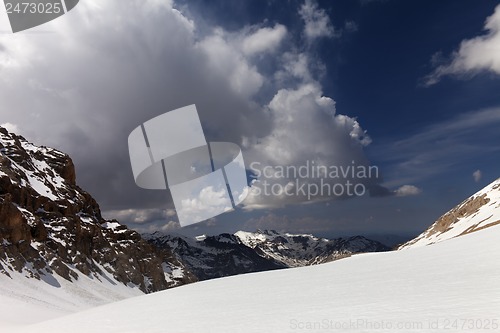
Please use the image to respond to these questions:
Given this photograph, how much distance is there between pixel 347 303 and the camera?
382 inches

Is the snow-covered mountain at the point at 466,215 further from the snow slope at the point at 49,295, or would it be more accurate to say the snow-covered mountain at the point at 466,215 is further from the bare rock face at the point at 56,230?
the snow slope at the point at 49,295

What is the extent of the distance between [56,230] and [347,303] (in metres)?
128

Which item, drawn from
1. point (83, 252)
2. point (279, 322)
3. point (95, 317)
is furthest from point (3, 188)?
point (279, 322)

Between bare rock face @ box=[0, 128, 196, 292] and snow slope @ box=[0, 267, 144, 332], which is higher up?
bare rock face @ box=[0, 128, 196, 292]

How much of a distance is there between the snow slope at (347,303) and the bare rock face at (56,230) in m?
80.9

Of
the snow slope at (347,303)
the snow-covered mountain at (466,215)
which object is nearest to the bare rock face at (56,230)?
the snow slope at (347,303)

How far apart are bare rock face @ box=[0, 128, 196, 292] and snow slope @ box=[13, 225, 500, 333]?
8089cm

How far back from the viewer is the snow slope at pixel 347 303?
288 inches

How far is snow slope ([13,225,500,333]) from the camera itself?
7.31m

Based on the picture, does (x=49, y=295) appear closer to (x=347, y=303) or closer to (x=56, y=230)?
(x=56, y=230)

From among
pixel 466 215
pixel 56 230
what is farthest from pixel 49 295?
pixel 466 215

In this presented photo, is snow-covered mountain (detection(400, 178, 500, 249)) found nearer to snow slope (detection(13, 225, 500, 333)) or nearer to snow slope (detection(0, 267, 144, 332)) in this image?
snow slope (detection(0, 267, 144, 332))

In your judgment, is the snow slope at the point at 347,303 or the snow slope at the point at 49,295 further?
the snow slope at the point at 49,295

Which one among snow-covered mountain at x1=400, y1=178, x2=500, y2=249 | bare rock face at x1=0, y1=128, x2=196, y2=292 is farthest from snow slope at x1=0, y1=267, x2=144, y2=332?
snow-covered mountain at x1=400, y1=178, x2=500, y2=249
